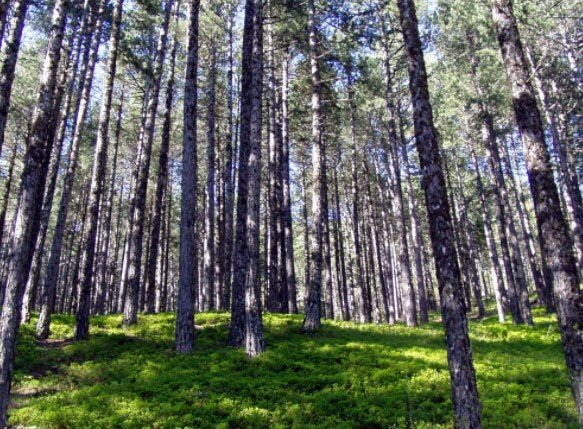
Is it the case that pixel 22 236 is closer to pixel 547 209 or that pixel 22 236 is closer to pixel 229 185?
pixel 547 209

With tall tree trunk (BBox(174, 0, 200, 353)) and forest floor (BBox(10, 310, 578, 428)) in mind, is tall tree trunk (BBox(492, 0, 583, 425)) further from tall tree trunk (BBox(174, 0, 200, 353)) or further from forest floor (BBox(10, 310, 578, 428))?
tall tree trunk (BBox(174, 0, 200, 353))

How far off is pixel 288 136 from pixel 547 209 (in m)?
18.9

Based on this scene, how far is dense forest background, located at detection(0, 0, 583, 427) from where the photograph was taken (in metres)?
7.59

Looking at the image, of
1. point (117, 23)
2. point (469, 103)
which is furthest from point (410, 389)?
point (469, 103)

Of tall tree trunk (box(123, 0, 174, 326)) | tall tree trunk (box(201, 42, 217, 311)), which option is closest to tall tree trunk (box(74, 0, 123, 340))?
tall tree trunk (box(123, 0, 174, 326))

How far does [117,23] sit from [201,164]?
19927mm

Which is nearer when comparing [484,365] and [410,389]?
[410,389]

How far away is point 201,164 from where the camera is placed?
114 ft

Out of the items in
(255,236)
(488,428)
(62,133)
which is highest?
(62,133)

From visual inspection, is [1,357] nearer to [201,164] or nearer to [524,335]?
[524,335]

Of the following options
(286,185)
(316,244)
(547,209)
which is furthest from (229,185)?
(547,209)

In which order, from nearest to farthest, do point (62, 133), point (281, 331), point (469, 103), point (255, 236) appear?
point (255, 236), point (281, 331), point (62, 133), point (469, 103)

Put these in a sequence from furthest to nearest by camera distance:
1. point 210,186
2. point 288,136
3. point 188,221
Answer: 1. point 288,136
2. point 210,186
3. point 188,221

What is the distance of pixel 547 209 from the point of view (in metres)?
6.92
